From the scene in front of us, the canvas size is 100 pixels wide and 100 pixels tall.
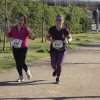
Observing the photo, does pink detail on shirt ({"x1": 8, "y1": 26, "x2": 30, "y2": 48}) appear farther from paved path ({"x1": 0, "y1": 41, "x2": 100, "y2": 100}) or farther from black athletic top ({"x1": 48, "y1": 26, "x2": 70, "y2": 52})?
paved path ({"x1": 0, "y1": 41, "x2": 100, "y2": 100})

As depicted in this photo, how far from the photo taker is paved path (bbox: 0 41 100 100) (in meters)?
6.86

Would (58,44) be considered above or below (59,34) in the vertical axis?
below

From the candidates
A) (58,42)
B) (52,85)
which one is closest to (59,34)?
(58,42)

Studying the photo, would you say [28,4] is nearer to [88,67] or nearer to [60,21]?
[88,67]

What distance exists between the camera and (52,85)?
7.96 metres

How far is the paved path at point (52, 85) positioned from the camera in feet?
22.5

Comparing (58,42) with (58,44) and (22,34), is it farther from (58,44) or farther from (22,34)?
(22,34)

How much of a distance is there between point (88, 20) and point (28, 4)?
14.9m

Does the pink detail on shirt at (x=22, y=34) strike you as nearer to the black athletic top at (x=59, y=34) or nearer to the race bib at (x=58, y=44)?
the black athletic top at (x=59, y=34)

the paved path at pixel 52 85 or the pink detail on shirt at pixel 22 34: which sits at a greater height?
the pink detail on shirt at pixel 22 34

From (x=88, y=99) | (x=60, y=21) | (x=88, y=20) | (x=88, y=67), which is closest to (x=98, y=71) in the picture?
(x=88, y=67)

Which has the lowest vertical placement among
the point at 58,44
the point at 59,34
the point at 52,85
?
the point at 52,85

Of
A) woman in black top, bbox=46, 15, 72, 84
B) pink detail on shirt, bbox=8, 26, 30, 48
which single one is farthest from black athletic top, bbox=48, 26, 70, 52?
pink detail on shirt, bbox=8, 26, 30, 48

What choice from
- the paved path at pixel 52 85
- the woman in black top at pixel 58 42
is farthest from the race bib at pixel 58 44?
the paved path at pixel 52 85
